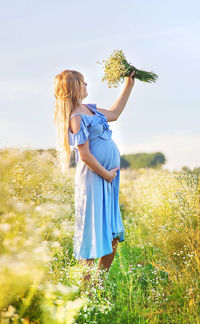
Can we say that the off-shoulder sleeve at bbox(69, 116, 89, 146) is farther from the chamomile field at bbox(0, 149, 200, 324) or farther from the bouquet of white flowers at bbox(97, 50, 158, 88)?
the bouquet of white flowers at bbox(97, 50, 158, 88)

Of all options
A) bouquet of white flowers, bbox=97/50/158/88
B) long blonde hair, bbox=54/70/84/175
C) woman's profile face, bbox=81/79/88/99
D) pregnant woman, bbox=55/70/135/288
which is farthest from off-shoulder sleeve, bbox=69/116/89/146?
bouquet of white flowers, bbox=97/50/158/88

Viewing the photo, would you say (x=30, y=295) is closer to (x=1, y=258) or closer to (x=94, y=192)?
(x=1, y=258)

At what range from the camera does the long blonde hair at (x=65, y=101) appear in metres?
3.41

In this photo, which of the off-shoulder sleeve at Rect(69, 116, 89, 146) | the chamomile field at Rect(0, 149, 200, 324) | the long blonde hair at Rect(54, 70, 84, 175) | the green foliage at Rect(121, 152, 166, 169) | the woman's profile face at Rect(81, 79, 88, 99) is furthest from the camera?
the green foliage at Rect(121, 152, 166, 169)

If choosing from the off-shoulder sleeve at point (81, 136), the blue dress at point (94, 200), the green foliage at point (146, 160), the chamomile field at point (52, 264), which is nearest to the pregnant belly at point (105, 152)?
the blue dress at point (94, 200)

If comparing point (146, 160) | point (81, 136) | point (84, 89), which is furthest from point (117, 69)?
point (146, 160)

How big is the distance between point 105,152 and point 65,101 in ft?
2.05

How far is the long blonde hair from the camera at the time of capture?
3408mm

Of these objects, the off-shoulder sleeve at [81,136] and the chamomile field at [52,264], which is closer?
the chamomile field at [52,264]

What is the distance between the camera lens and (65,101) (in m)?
3.43

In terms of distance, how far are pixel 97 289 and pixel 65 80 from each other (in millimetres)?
1951

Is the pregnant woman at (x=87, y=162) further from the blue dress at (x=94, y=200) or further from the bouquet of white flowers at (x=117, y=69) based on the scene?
the bouquet of white flowers at (x=117, y=69)

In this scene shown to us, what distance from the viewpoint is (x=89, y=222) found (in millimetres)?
3498

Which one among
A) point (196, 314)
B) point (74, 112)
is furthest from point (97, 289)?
point (74, 112)
